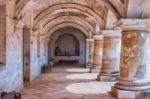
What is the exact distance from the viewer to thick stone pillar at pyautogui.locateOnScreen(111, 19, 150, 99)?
282 inches

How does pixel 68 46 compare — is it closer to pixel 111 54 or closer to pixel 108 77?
pixel 108 77

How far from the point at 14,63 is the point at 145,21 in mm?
4202

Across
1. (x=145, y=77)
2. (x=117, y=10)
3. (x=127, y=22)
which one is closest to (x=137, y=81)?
(x=145, y=77)

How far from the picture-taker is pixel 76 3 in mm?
11422

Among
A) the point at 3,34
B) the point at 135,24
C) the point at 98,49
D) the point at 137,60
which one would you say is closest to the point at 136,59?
the point at 137,60

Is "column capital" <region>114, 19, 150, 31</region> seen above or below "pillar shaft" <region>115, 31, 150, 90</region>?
above

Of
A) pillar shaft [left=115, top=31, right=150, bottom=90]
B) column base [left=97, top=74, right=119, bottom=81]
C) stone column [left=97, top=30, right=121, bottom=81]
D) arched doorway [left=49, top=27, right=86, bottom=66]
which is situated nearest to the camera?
pillar shaft [left=115, top=31, right=150, bottom=90]

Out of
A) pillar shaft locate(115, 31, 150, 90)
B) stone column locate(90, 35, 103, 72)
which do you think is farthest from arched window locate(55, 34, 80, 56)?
pillar shaft locate(115, 31, 150, 90)

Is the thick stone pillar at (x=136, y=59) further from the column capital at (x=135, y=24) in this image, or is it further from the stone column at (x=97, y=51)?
the stone column at (x=97, y=51)

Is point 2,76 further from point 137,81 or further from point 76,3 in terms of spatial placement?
point 76,3

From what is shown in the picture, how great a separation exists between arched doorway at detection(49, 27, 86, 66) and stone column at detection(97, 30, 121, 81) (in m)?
10.9

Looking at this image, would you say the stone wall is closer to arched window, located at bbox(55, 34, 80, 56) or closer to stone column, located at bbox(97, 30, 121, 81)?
stone column, located at bbox(97, 30, 121, 81)

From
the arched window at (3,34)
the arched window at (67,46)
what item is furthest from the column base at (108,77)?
the arched window at (67,46)

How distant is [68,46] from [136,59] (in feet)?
56.6
